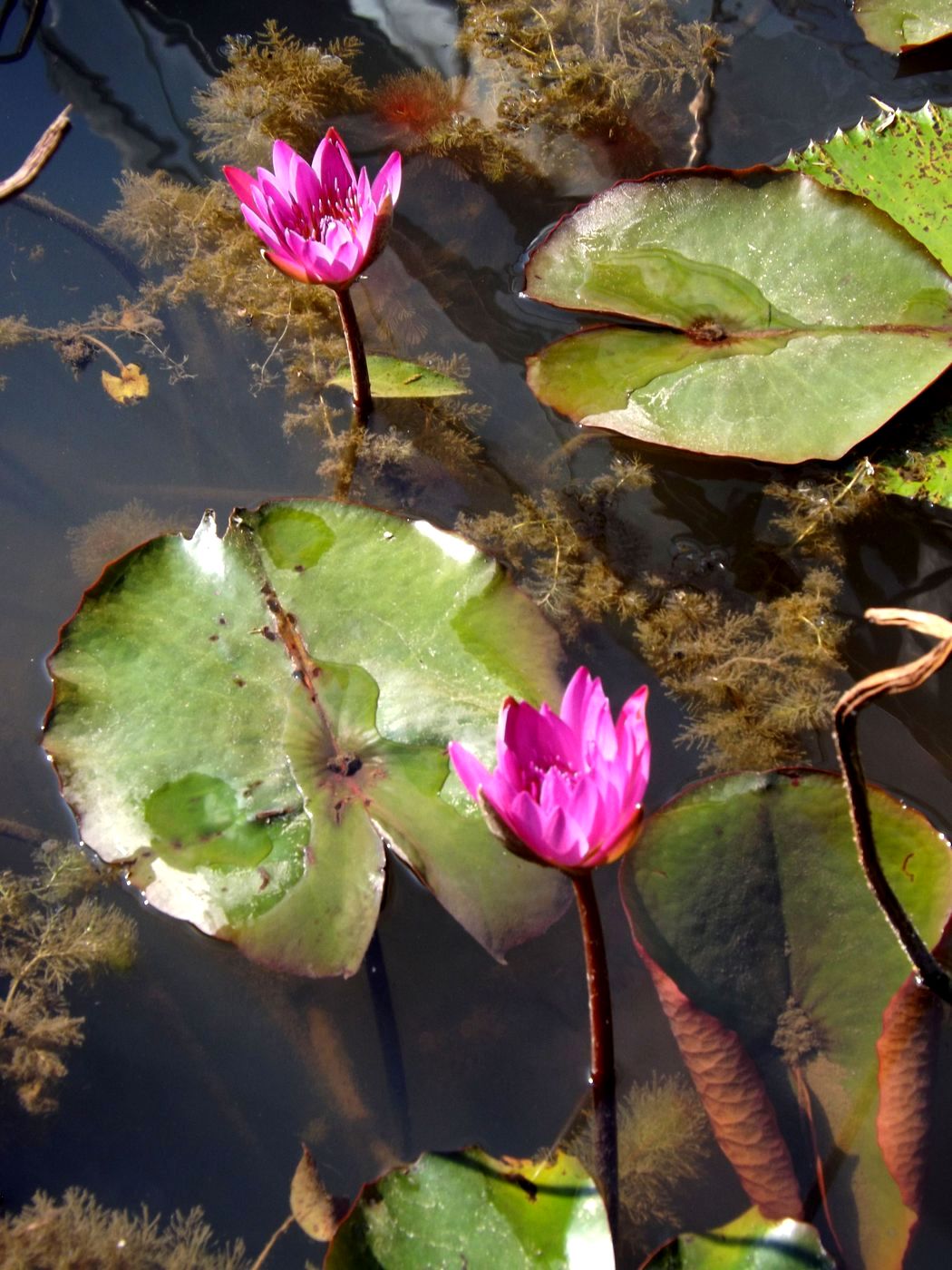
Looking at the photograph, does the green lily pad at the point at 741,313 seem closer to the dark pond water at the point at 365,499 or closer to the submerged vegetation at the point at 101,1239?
the dark pond water at the point at 365,499

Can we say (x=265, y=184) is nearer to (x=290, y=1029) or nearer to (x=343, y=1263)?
(x=290, y=1029)

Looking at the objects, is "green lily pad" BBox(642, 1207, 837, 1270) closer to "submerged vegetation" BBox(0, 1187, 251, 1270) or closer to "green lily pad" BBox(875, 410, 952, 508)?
"submerged vegetation" BBox(0, 1187, 251, 1270)

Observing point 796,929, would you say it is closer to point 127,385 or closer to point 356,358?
point 356,358

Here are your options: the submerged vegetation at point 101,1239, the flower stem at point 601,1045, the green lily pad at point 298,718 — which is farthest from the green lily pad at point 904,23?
the submerged vegetation at point 101,1239

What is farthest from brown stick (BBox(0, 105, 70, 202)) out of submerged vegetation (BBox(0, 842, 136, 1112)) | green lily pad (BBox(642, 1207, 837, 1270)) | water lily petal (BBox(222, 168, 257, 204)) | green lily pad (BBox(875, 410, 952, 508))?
green lily pad (BBox(642, 1207, 837, 1270))

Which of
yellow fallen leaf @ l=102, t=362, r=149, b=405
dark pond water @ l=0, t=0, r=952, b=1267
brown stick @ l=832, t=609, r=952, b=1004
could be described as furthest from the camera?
yellow fallen leaf @ l=102, t=362, r=149, b=405

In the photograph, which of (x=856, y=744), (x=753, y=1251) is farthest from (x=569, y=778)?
(x=753, y=1251)
